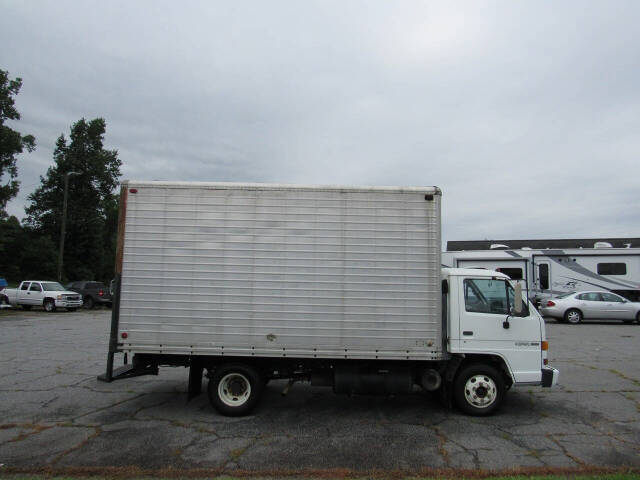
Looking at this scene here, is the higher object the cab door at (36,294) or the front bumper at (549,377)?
the cab door at (36,294)

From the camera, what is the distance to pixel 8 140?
30.4 m

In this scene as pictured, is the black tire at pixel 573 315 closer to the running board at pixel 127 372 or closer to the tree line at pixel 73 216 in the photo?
the running board at pixel 127 372

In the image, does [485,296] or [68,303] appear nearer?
[485,296]

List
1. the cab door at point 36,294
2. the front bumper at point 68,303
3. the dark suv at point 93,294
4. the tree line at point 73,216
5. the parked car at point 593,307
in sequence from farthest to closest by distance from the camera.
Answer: the tree line at point 73,216 → the dark suv at point 93,294 → the cab door at point 36,294 → the front bumper at point 68,303 → the parked car at point 593,307

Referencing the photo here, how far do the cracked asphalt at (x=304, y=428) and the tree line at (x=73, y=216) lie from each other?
4391cm

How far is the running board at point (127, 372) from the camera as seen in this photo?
6332 mm

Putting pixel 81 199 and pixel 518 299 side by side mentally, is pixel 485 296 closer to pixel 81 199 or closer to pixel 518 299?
pixel 518 299

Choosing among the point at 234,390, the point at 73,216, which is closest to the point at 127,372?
the point at 234,390

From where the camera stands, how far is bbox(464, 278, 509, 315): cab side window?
646cm

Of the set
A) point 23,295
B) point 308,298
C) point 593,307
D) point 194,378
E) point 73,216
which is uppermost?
point 73,216

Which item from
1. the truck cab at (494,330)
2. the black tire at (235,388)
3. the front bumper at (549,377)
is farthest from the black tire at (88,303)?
the front bumper at (549,377)

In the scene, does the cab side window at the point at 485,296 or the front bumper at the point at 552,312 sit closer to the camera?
the cab side window at the point at 485,296

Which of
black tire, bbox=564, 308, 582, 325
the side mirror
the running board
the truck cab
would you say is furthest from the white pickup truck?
the side mirror

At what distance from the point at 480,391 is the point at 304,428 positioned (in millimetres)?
2425
